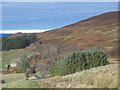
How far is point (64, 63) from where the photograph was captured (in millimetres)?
24094

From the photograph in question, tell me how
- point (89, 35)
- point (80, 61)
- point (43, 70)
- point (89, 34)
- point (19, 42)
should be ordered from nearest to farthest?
1. point (80, 61)
2. point (43, 70)
3. point (89, 35)
4. point (89, 34)
5. point (19, 42)

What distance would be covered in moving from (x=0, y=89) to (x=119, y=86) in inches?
206

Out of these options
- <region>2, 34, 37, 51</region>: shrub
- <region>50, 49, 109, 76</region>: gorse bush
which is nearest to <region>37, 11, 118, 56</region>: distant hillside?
<region>2, 34, 37, 51</region>: shrub

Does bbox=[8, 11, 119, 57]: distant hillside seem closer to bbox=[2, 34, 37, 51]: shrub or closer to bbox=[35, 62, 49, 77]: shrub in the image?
bbox=[2, 34, 37, 51]: shrub

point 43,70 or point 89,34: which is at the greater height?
point 89,34

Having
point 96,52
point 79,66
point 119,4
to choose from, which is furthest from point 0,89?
point 96,52

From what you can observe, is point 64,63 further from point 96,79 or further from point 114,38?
point 114,38

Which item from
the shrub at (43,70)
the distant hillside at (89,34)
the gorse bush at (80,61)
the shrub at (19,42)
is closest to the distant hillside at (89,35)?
the distant hillside at (89,34)


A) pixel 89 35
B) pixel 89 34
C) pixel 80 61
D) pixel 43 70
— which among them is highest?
pixel 89 34

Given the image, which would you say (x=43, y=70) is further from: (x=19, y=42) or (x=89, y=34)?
(x=19, y=42)

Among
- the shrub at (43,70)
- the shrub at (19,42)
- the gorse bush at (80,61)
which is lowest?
the shrub at (43,70)

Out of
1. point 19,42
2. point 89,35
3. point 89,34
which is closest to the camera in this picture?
point 89,35

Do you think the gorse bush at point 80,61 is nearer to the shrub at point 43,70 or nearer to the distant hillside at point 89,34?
the shrub at point 43,70

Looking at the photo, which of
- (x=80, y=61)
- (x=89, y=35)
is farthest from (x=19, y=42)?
(x=80, y=61)
